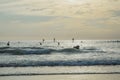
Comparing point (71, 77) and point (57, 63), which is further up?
point (57, 63)

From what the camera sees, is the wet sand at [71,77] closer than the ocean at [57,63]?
Yes

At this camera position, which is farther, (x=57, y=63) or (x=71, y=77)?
(x=57, y=63)

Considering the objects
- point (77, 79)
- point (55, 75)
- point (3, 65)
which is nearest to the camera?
point (77, 79)

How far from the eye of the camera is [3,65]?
25.2 metres

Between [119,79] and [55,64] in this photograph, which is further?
[55,64]

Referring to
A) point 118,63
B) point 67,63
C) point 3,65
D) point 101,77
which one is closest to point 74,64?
point 67,63

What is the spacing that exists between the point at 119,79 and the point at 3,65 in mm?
10841

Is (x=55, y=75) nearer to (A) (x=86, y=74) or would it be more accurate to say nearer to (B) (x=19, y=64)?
(A) (x=86, y=74)

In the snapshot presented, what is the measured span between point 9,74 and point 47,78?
9.17 ft

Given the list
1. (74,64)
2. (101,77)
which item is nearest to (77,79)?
(101,77)

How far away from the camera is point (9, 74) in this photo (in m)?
19.5

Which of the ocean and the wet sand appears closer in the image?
the wet sand

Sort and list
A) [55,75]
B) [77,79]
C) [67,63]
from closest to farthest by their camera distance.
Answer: [77,79] → [55,75] → [67,63]

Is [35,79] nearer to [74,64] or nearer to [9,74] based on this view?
[9,74]
